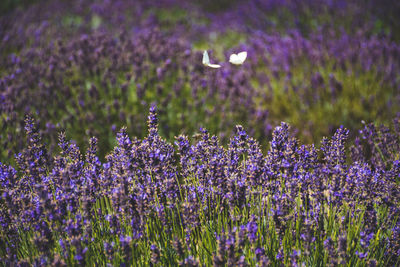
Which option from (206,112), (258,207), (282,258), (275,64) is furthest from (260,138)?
(282,258)

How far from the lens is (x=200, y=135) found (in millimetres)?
2588

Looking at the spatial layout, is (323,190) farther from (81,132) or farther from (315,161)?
(81,132)

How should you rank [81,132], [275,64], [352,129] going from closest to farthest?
[81,132], [352,129], [275,64]

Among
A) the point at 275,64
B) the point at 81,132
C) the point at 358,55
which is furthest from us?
the point at 275,64

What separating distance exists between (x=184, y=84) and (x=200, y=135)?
195cm

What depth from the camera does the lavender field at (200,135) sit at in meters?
1.91

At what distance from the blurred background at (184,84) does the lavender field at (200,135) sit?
2 centimetres

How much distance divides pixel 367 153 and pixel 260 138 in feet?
3.43

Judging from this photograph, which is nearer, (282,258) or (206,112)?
(282,258)

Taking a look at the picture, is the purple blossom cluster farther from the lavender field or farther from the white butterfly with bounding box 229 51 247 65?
the white butterfly with bounding box 229 51 247 65

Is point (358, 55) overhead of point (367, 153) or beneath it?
overhead

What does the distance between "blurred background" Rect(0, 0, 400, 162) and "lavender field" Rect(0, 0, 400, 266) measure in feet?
0.08

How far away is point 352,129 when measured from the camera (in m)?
4.05

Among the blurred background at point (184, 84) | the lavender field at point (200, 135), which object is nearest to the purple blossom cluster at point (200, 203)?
the lavender field at point (200, 135)
